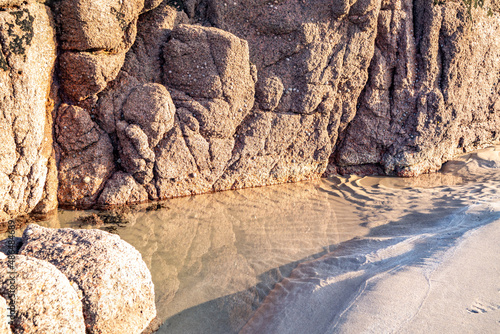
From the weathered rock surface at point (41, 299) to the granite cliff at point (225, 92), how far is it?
7.52 ft

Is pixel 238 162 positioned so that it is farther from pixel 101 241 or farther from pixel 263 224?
pixel 101 241

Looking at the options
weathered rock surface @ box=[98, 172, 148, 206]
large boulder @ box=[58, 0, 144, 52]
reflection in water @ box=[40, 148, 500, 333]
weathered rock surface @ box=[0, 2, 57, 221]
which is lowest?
reflection in water @ box=[40, 148, 500, 333]

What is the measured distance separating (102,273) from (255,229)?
2289 millimetres

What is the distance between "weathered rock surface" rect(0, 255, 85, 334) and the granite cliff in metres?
2.29

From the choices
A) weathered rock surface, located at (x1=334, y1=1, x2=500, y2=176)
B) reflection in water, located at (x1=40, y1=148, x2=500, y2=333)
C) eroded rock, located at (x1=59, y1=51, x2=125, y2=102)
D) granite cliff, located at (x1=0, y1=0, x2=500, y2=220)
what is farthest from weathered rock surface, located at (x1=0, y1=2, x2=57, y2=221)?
weathered rock surface, located at (x1=334, y1=1, x2=500, y2=176)

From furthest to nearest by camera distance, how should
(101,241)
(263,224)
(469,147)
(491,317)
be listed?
(469,147) → (263,224) → (101,241) → (491,317)

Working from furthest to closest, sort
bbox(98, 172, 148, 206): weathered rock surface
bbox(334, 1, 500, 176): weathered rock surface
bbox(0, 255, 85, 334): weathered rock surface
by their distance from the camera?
1. bbox(334, 1, 500, 176): weathered rock surface
2. bbox(98, 172, 148, 206): weathered rock surface
3. bbox(0, 255, 85, 334): weathered rock surface

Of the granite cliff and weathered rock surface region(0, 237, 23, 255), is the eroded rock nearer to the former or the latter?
the granite cliff

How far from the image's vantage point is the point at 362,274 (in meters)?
3.35

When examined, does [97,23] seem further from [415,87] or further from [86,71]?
[415,87]

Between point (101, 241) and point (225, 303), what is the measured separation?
3.86ft

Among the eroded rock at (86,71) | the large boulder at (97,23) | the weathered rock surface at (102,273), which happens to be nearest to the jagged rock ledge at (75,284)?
the weathered rock surface at (102,273)

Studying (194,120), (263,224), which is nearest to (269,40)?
(194,120)

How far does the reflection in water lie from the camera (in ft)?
11.2
